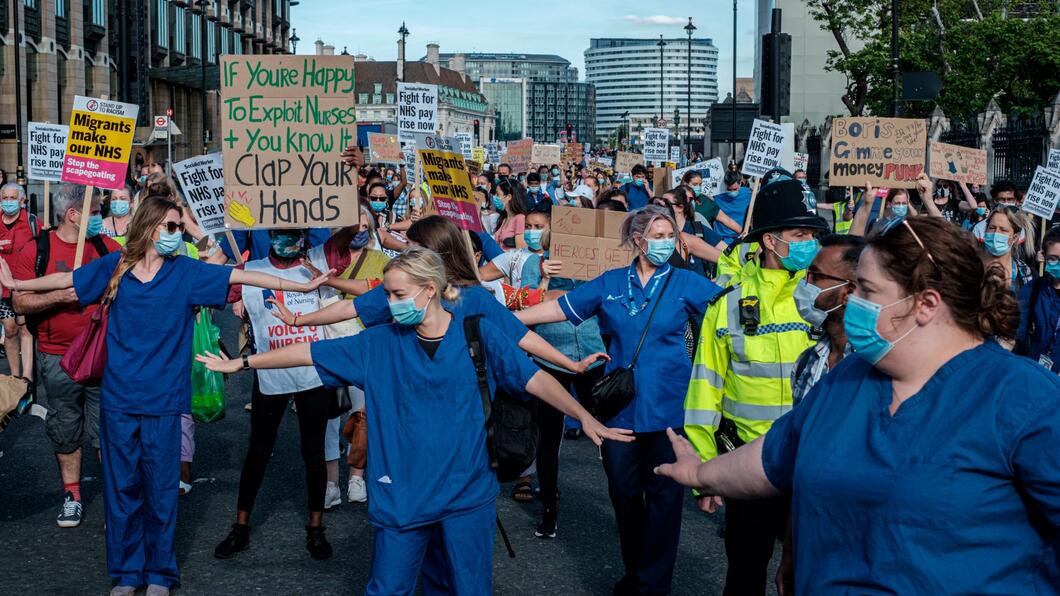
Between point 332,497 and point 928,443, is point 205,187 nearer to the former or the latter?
point 332,497

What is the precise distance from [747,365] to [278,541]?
125 inches

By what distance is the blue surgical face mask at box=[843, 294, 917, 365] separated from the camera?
8.73 feet

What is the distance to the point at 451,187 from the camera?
29.9 ft

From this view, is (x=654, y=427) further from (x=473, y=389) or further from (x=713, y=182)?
(x=713, y=182)

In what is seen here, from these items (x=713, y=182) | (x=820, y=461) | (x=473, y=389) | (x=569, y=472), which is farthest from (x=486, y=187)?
(x=820, y=461)

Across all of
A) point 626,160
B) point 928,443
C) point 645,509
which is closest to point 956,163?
point 645,509

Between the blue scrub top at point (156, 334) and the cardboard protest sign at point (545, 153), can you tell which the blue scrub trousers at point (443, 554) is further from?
the cardboard protest sign at point (545, 153)

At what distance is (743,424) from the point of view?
489cm

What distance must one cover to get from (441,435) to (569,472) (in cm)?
434

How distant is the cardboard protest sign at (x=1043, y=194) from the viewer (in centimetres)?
1202

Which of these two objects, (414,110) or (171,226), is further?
(414,110)

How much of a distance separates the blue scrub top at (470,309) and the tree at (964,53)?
26.3 meters

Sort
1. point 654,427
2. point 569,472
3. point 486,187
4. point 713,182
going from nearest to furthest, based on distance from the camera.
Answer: point 654,427
point 569,472
point 713,182
point 486,187

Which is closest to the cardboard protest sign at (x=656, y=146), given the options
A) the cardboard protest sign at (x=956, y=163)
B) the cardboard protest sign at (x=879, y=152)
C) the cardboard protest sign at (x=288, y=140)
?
the cardboard protest sign at (x=956, y=163)
